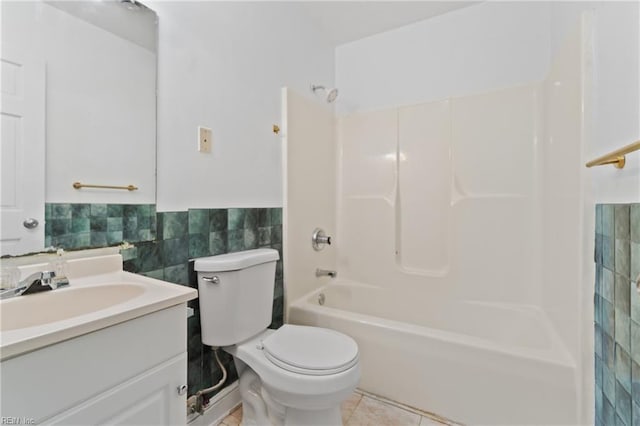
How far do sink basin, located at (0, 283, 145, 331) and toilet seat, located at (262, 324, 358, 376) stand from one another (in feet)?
2.05

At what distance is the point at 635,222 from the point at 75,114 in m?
1.79

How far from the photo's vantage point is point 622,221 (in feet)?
2.91

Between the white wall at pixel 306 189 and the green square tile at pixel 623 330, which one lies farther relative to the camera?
the white wall at pixel 306 189

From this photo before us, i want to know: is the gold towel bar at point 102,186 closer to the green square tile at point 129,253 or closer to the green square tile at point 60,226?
the green square tile at point 60,226

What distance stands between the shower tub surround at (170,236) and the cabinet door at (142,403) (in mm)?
444

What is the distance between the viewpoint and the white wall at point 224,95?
1248 millimetres

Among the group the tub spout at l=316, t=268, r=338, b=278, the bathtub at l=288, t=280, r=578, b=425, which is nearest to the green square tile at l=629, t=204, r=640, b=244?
the bathtub at l=288, t=280, r=578, b=425

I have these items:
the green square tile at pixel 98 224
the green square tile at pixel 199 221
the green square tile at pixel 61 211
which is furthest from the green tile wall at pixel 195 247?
the green square tile at pixel 61 211

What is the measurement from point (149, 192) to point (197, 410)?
1009 millimetres

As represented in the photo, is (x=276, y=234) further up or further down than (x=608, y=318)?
further up

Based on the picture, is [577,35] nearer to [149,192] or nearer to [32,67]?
[149,192]

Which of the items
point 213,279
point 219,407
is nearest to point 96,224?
point 213,279

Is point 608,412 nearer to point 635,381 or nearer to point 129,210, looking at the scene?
point 635,381

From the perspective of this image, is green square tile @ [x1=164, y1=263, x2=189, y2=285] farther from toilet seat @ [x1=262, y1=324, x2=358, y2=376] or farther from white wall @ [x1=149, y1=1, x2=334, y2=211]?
toilet seat @ [x1=262, y1=324, x2=358, y2=376]
